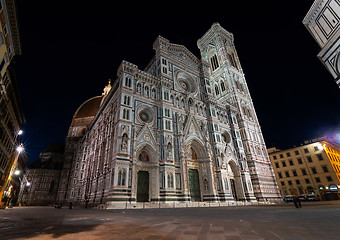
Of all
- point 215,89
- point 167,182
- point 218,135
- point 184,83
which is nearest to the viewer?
point 167,182

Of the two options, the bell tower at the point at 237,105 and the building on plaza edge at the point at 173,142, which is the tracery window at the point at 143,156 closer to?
the building on plaza edge at the point at 173,142

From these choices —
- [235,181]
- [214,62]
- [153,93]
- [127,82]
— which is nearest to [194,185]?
[235,181]

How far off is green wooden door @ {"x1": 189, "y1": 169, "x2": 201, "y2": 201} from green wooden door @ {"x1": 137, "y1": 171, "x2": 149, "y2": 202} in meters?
6.00

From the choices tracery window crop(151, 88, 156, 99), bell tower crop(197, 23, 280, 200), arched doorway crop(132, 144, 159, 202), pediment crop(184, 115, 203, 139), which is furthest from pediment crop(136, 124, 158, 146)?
bell tower crop(197, 23, 280, 200)

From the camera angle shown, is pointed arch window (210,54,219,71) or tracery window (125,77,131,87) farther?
pointed arch window (210,54,219,71)

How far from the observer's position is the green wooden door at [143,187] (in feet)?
57.3

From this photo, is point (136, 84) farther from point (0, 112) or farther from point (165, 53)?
point (0, 112)

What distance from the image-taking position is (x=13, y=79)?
20.0 metres

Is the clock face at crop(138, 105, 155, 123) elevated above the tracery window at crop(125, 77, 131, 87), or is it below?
below

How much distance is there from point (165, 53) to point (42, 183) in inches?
1558

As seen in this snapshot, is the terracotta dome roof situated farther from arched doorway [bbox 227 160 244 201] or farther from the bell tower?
arched doorway [bbox 227 160 244 201]

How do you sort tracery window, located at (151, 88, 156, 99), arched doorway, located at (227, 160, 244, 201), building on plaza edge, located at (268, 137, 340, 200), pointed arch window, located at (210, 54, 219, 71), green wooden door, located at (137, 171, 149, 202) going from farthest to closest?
pointed arch window, located at (210, 54, 219, 71) < building on plaza edge, located at (268, 137, 340, 200) < arched doorway, located at (227, 160, 244, 201) < tracery window, located at (151, 88, 156, 99) < green wooden door, located at (137, 171, 149, 202)

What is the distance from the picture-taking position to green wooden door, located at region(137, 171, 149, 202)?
17.5m

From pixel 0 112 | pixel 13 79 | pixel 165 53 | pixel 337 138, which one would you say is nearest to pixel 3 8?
pixel 13 79
